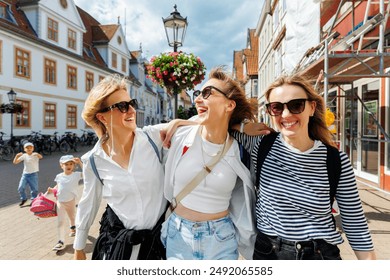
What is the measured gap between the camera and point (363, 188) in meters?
6.74

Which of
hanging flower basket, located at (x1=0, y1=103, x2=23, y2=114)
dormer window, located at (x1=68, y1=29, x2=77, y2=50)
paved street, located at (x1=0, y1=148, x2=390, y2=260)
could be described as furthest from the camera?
dormer window, located at (x1=68, y1=29, x2=77, y2=50)

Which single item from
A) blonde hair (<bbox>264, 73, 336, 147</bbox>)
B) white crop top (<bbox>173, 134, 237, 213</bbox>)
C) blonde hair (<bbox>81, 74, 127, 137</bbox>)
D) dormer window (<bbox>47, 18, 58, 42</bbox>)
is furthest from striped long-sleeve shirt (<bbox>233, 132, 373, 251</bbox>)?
dormer window (<bbox>47, 18, 58, 42</bbox>)

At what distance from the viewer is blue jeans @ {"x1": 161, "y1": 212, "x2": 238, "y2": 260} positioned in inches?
61.4

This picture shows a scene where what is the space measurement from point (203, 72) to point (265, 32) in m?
16.6

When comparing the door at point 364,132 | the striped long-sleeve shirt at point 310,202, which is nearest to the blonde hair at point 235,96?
the striped long-sleeve shirt at point 310,202

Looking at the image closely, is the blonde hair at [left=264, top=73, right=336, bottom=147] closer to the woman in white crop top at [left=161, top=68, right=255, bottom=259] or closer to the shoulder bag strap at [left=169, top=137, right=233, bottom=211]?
the woman in white crop top at [left=161, top=68, right=255, bottom=259]

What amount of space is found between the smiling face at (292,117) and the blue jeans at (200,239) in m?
0.60

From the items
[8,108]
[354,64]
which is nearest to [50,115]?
[8,108]

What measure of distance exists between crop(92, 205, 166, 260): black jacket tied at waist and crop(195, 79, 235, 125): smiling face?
25.5 inches

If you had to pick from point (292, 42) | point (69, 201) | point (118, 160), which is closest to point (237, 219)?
point (118, 160)

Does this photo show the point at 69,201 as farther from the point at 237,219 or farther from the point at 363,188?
the point at 363,188

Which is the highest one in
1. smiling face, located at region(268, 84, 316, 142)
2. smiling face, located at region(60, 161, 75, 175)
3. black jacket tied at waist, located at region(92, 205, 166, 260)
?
smiling face, located at region(268, 84, 316, 142)

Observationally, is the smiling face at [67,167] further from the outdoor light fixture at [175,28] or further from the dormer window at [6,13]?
the dormer window at [6,13]

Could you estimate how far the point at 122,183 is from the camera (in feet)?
5.27
